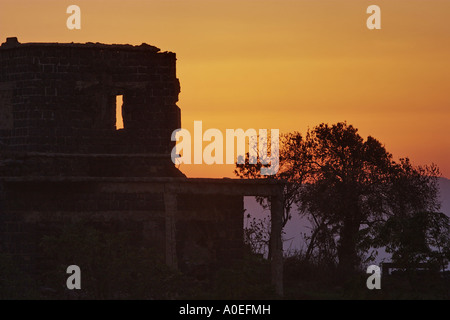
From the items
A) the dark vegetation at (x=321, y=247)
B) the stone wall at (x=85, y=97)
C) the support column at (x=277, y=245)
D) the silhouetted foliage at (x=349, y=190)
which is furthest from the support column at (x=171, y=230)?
the silhouetted foliage at (x=349, y=190)

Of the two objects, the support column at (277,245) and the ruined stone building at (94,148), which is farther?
the ruined stone building at (94,148)

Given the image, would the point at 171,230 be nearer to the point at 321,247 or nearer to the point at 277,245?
the point at 277,245

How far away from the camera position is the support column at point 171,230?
23984 mm

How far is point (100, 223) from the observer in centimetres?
2642

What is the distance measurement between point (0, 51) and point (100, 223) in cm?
653

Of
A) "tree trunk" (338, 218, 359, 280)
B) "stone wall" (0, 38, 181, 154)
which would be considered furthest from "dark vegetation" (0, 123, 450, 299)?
"stone wall" (0, 38, 181, 154)

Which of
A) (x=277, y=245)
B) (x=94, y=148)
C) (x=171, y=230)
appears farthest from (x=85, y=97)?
(x=277, y=245)

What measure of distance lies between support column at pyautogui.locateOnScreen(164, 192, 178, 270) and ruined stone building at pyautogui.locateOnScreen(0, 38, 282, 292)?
5.69 feet

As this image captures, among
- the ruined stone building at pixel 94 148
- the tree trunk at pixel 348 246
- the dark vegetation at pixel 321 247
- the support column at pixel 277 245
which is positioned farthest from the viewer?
the tree trunk at pixel 348 246

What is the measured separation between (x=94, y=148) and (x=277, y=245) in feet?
22.8

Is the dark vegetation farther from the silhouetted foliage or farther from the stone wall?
the stone wall

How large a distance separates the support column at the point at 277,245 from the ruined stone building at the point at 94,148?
2.15 m

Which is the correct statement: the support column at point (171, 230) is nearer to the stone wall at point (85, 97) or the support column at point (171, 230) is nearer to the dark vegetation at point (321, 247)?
the dark vegetation at point (321, 247)
